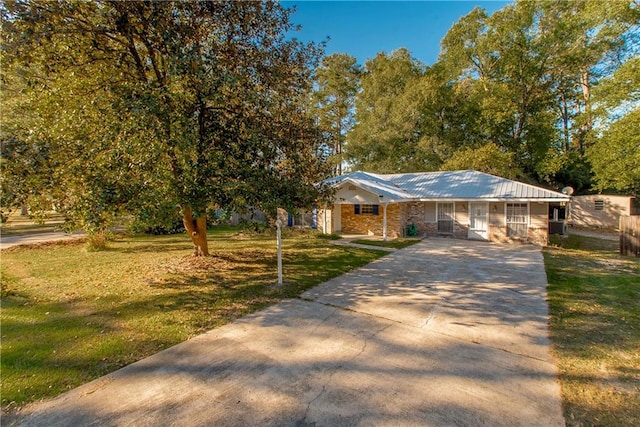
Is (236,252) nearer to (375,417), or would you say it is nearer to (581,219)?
(375,417)

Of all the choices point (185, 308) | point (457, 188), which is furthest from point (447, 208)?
point (185, 308)

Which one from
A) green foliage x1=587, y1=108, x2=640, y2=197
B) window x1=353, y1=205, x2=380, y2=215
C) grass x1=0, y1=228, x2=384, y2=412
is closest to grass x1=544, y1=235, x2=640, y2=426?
grass x1=0, y1=228, x2=384, y2=412

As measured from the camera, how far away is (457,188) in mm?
15992

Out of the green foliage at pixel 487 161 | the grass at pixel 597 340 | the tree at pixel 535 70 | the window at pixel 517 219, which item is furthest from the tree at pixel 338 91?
the grass at pixel 597 340

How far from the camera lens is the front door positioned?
1514 centimetres

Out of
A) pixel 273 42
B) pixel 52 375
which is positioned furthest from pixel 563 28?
pixel 52 375

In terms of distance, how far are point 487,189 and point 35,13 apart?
17.1 metres

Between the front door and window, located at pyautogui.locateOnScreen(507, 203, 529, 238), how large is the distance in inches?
37.5

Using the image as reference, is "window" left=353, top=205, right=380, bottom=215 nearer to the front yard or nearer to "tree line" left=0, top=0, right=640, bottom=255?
the front yard

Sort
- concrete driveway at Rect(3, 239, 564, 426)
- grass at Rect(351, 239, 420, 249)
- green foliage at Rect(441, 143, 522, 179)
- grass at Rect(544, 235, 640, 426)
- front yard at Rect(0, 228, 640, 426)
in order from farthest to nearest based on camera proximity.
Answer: green foliage at Rect(441, 143, 522, 179) < grass at Rect(351, 239, 420, 249) < front yard at Rect(0, 228, 640, 426) < grass at Rect(544, 235, 640, 426) < concrete driveway at Rect(3, 239, 564, 426)

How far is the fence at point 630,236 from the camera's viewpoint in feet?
37.0

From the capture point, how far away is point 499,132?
24172 millimetres

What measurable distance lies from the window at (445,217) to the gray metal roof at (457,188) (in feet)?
2.80

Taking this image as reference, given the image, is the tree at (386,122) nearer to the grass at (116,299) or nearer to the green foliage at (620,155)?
the green foliage at (620,155)
